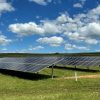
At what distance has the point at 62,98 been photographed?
20000 millimetres

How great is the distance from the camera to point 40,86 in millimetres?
29141

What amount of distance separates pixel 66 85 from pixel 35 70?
20.5 feet

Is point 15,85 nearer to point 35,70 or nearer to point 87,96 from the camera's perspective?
point 35,70

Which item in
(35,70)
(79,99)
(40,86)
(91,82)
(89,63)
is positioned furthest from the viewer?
(89,63)

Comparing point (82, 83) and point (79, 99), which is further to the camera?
point (82, 83)

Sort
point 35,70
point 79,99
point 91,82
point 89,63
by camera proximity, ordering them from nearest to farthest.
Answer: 1. point 79,99
2. point 91,82
3. point 35,70
4. point 89,63

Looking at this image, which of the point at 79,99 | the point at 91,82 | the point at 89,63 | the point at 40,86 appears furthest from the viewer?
the point at 89,63

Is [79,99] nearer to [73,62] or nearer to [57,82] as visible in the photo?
[57,82]

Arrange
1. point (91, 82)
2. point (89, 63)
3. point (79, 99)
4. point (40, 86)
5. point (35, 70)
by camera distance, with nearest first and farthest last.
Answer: point (79, 99), point (40, 86), point (91, 82), point (35, 70), point (89, 63)

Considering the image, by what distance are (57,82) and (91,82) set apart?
12.9ft

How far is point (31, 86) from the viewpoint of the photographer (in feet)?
96.5

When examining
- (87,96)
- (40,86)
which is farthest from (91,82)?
(87,96)

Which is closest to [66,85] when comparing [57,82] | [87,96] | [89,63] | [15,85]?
[57,82]

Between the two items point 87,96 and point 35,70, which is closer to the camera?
point 87,96
